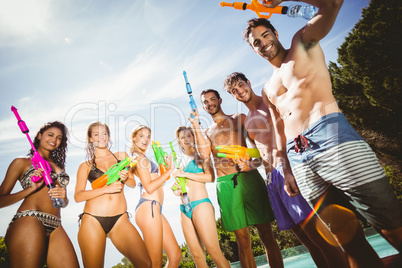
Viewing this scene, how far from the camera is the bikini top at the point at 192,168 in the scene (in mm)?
3557

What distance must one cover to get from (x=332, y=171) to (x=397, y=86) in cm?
1285

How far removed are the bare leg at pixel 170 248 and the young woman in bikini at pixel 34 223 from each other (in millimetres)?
1204

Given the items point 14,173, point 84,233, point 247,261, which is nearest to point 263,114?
point 247,261

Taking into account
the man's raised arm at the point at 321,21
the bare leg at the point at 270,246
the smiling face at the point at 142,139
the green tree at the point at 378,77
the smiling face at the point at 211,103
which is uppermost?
the green tree at the point at 378,77

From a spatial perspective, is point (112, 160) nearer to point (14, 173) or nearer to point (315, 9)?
point (14, 173)

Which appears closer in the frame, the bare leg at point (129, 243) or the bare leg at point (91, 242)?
the bare leg at point (91, 242)

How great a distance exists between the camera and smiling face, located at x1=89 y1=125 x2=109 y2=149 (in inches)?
122

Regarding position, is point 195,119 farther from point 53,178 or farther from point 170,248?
point 53,178

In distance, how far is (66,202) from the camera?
9.48 ft

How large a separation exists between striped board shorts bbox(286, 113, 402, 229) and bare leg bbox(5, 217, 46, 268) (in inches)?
114

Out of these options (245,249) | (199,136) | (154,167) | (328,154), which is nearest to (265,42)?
(328,154)

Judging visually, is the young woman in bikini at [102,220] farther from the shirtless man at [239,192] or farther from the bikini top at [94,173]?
the shirtless man at [239,192]

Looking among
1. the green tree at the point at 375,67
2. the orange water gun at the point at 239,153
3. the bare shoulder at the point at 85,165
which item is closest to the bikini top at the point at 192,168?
the orange water gun at the point at 239,153

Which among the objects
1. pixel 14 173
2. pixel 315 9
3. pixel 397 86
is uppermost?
pixel 397 86
